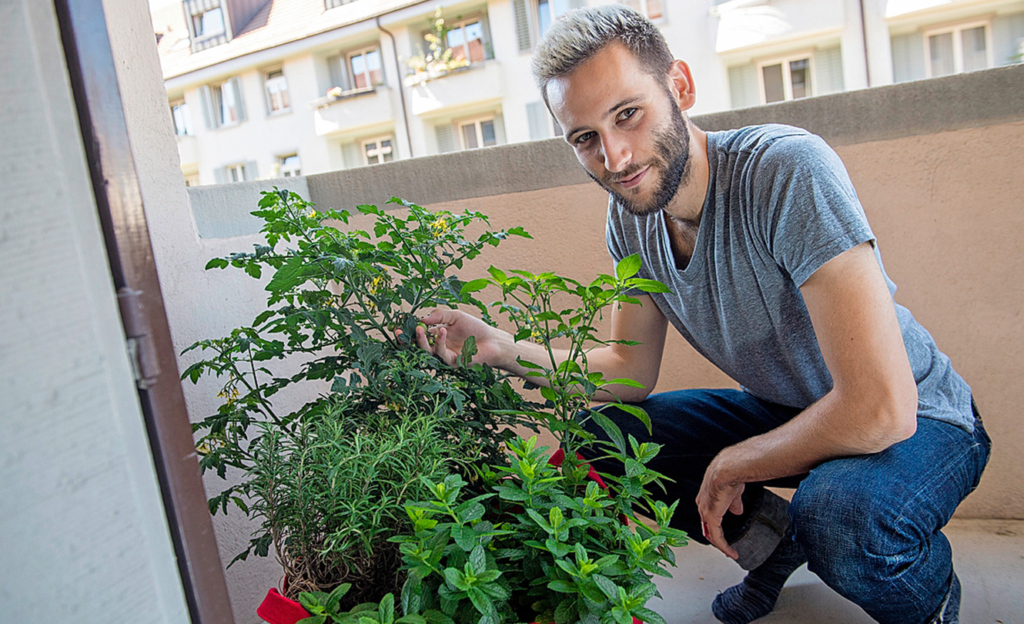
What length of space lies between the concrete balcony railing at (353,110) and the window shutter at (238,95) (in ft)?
8.76

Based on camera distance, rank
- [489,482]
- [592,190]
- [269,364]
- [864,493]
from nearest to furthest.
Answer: [489,482], [864,493], [269,364], [592,190]

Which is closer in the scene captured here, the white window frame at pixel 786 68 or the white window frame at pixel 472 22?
the white window frame at pixel 786 68

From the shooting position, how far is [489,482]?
3.29 ft

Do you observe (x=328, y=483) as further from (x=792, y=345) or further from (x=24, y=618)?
(x=792, y=345)

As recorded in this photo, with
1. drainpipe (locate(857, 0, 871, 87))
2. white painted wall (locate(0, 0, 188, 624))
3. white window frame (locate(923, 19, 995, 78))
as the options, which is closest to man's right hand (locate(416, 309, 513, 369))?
white painted wall (locate(0, 0, 188, 624))

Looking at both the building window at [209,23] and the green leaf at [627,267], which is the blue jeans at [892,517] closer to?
the green leaf at [627,267]

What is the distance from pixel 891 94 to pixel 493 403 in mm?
1285

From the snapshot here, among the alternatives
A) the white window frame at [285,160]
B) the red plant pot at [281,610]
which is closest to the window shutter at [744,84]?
the white window frame at [285,160]

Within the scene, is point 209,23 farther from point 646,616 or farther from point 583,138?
point 646,616

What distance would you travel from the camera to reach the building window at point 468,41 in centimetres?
Answer: 1888

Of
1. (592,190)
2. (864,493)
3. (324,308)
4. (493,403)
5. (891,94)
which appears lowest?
(864,493)

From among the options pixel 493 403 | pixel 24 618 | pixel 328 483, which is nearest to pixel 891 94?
pixel 493 403

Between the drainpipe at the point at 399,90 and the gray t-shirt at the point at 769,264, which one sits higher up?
the drainpipe at the point at 399,90

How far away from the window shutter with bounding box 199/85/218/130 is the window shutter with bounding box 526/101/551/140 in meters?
10.4
